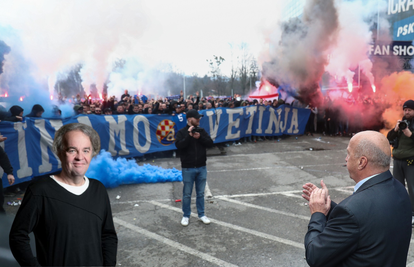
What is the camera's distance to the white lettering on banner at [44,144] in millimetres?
6902

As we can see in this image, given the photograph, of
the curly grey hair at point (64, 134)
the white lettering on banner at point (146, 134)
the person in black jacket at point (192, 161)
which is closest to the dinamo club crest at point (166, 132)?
the white lettering on banner at point (146, 134)

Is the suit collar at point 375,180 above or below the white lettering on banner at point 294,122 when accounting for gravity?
above

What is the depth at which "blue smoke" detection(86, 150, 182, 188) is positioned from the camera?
20.9ft

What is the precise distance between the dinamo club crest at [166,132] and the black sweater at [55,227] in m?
8.52

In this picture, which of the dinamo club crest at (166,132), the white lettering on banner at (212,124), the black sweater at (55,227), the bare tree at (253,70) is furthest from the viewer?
the bare tree at (253,70)

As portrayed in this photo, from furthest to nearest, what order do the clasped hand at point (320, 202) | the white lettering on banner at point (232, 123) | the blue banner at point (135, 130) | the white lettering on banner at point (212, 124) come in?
1. the white lettering on banner at point (232, 123)
2. the white lettering on banner at point (212, 124)
3. the blue banner at point (135, 130)
4. the clasped hand at point (320, 202)

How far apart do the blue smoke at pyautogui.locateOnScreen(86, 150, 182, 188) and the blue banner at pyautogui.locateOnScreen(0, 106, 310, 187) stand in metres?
1.52

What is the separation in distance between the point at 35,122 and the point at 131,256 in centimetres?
487

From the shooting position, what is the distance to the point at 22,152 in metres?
6.49

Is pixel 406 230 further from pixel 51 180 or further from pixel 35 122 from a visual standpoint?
pixel 35 122

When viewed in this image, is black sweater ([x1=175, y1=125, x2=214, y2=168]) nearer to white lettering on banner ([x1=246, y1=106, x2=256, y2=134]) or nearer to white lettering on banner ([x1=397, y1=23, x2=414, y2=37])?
white lettering on banner ([x1=246, y1=106, x2=256, y2=134])

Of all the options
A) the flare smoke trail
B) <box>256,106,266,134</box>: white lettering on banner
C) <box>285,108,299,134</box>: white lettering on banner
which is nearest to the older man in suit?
<box>256,106,266,134</box>: white lettering on banner

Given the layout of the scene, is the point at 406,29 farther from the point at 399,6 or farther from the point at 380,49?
the point at 380,49

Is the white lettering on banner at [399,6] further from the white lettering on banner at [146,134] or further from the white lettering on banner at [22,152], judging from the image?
the white lettering on banner at [22,152]
